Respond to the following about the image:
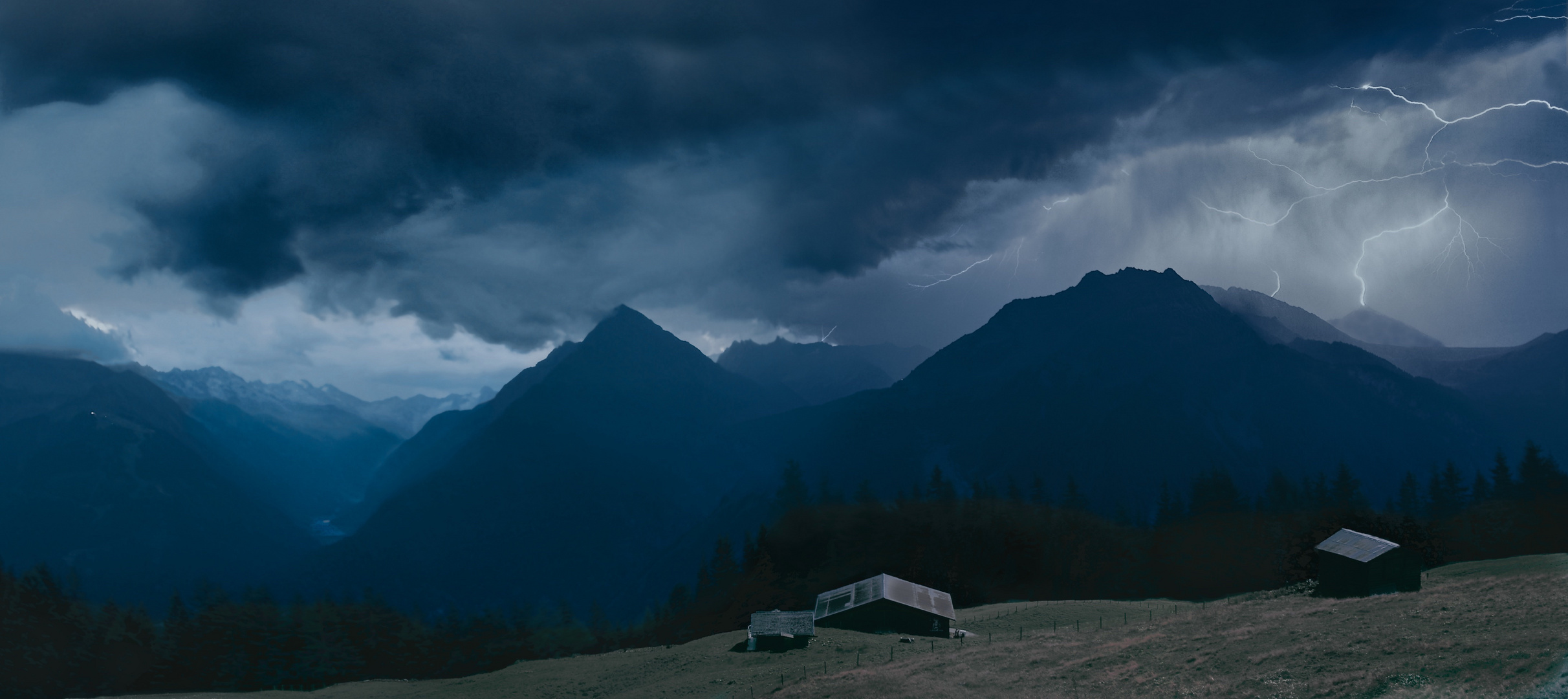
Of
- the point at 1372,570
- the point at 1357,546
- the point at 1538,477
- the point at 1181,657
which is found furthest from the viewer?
the point at 1538,477

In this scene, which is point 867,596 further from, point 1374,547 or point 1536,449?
point 1536,449

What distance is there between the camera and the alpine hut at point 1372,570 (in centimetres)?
5266

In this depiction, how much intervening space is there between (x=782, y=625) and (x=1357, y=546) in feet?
153

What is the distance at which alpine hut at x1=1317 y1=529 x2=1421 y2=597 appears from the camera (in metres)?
52.7

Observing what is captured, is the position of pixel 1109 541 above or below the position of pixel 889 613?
below

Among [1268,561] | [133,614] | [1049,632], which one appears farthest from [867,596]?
[133,614]

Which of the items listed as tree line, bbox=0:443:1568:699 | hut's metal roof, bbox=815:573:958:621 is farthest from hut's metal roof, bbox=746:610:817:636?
tree line, bbox=0:443:1568:699

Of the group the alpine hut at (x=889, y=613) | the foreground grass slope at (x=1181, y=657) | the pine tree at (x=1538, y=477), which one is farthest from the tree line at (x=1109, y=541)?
the alpine hut at (x=889, y=613)

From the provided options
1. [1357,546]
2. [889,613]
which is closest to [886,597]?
[889,613]

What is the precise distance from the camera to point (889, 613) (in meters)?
61.8

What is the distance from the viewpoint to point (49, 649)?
107625 mm

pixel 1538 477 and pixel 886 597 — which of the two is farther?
pixel 1538 477

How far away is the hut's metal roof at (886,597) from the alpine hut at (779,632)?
752 cm

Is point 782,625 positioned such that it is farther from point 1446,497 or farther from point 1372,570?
point 1446,497
